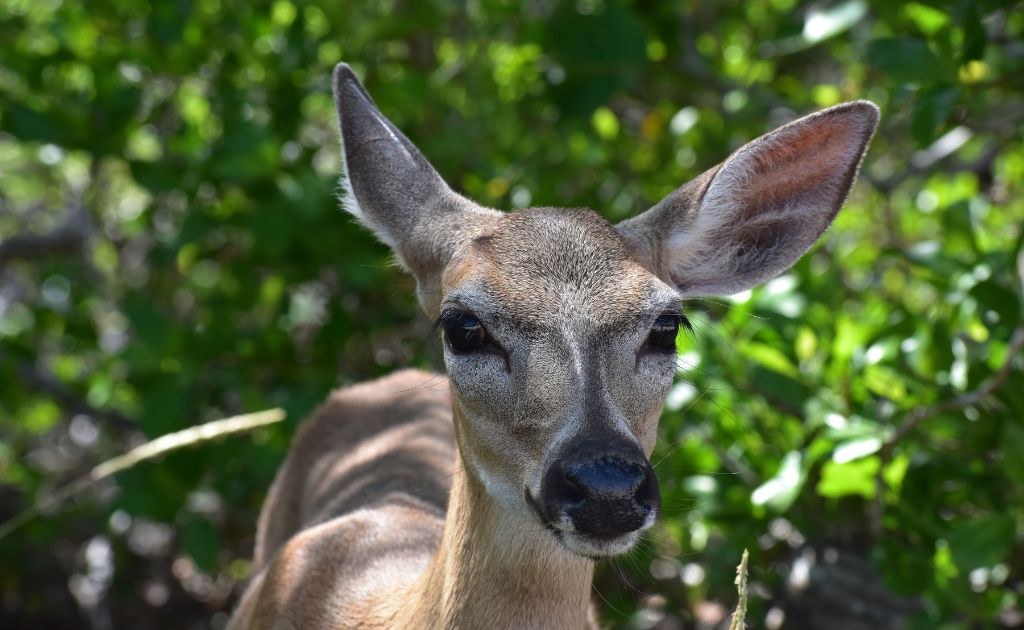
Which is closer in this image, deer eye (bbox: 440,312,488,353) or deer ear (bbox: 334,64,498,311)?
deer eye (bbox: 440,312,488,353)

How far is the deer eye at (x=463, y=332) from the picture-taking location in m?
Answer: 3.16

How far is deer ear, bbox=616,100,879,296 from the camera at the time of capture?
3.54 meters

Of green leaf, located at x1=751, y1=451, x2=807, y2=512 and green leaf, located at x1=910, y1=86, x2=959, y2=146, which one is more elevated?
green leaf, located at x1=910, y1=86, x2=959, y2=146

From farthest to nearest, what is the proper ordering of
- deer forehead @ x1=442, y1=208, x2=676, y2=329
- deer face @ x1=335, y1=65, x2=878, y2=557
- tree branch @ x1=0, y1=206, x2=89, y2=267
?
tree branch @ x1=0, y1=206, x2=89, y2=267 → deer forehead @ x1=442, y1=208, x2=676, y2=329 → deer face @ x1=335, y1=65, x2=878, y2=557

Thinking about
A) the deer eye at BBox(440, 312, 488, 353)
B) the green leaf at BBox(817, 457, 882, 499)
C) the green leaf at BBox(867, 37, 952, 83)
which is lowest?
the green leaf at BBox(817, 457, 882, 499)

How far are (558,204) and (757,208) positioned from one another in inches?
75.4

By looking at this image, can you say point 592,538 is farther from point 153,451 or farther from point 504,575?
point 153,451

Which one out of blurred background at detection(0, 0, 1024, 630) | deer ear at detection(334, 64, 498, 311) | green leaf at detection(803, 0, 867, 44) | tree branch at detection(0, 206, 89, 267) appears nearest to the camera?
deer ear at detection(334, 64, 498, 311)

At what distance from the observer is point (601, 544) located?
285 centimetres

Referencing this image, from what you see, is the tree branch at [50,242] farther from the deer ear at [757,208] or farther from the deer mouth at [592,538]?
the deer mouth at [592,538]

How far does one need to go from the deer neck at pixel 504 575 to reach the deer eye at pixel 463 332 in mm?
333

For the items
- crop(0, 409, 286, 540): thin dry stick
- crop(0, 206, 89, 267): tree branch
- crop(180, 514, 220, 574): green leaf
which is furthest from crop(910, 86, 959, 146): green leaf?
crop(0, 206, 89, 267): tree branch

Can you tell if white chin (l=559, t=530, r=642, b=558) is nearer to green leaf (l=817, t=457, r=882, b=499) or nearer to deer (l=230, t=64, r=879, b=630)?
deer (l=230, t=64, r=879, b=630)

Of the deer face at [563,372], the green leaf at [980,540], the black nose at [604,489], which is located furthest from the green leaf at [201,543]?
the black nose at [604,489]
